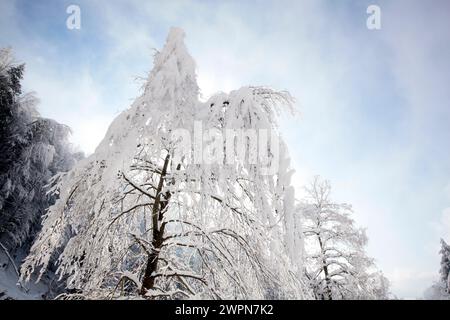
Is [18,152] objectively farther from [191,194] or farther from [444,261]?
[444,261]

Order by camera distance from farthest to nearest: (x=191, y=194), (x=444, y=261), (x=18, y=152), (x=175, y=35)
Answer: (x=444, y=261), (x=18, y=152), (x=175, y=35), (x=191, y=194)

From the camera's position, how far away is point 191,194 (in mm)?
2848

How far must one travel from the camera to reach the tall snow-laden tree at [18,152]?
17375mm

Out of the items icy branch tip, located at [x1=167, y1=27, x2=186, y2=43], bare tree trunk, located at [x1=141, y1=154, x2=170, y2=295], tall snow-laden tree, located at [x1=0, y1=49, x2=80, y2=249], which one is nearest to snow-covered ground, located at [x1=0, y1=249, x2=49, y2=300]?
tall snow-laden tree, located at [x1=0, y1=49, x2=80, y2=249]

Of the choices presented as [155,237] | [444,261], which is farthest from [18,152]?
[444,261]

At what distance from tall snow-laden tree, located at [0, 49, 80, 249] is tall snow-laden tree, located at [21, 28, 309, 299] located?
52.9ft

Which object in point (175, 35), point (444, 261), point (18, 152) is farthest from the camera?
point (444, 261)

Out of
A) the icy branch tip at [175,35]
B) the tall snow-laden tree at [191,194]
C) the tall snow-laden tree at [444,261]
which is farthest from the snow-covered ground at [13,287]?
the tall snow-laden tree at [444,261]

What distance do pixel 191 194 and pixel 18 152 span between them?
2038 centimetres

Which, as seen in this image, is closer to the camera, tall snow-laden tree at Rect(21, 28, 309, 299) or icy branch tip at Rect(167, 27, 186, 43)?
tall snow-laden tree at Rect(21, 28, 309, 299)

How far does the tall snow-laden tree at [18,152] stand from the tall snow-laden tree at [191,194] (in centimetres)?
1612

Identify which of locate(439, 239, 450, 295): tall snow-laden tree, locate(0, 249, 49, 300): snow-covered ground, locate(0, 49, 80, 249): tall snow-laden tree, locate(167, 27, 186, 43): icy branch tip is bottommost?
locate(0, 249, 49, 300): snow-covered ground

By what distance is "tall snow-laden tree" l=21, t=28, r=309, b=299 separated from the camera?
2.91 meters

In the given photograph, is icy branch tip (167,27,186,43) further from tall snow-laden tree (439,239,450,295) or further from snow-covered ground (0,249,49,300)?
tall snow-laden tree (439,239,450,295)
